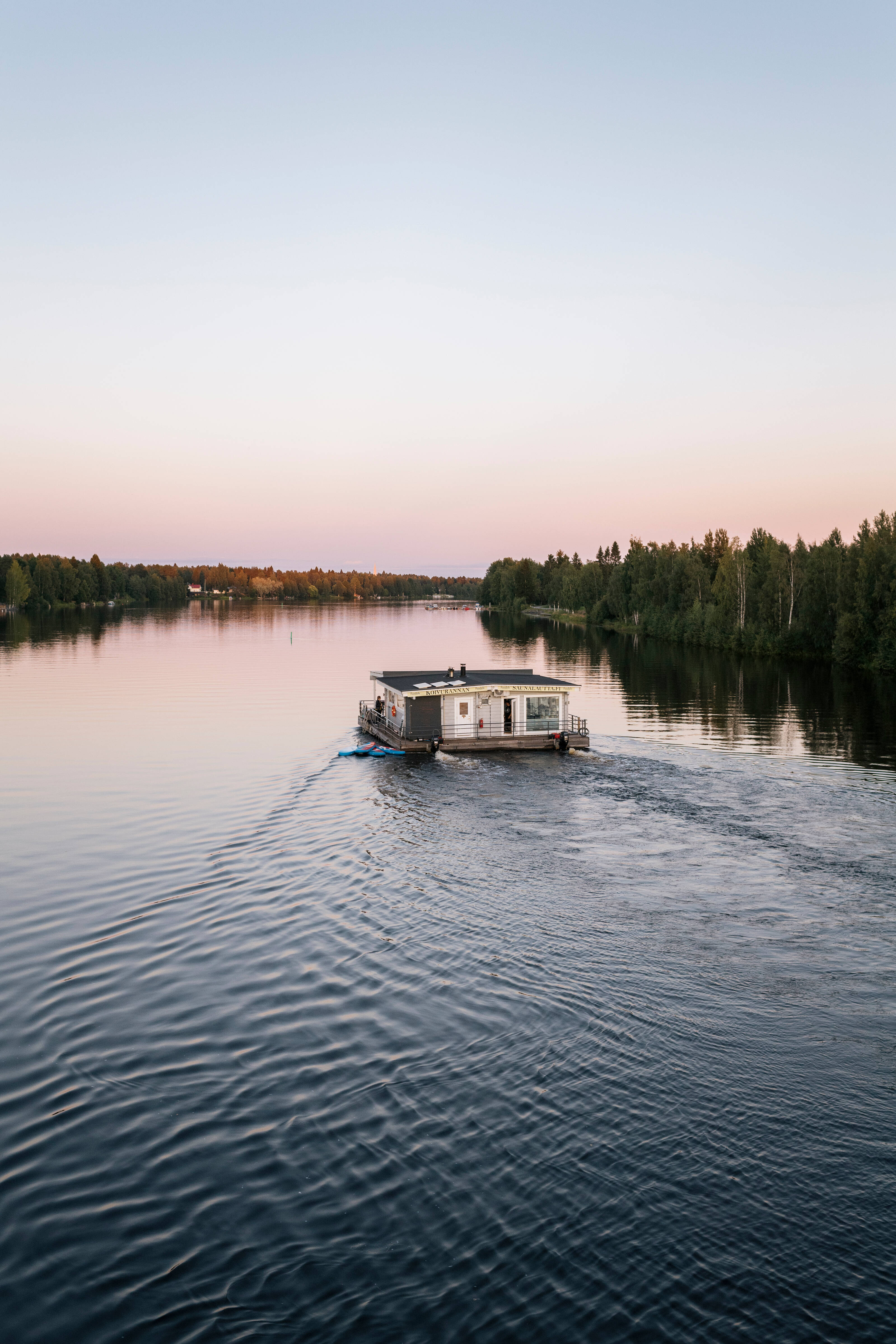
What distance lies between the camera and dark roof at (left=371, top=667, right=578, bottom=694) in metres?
57.9

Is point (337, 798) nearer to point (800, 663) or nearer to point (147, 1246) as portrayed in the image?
point (147, 1246)

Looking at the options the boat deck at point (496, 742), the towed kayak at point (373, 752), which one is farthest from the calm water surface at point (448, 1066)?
the boat deck at point (496, 742)

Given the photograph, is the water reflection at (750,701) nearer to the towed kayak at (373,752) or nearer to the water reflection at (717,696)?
the water reflection at (717,696)

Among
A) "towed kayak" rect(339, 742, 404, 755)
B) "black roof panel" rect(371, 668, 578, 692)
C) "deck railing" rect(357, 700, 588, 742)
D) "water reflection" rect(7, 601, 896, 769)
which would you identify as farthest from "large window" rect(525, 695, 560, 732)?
"water reflection" rect(7, 601, 896, 769)

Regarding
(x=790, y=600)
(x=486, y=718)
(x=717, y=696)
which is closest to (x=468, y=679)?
(x=486, y=718)

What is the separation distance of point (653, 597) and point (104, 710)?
126m

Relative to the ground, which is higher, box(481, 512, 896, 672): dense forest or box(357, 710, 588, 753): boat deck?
box(481, 512, 896, 672): dense forest

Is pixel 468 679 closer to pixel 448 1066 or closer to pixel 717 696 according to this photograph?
pixel 717 696

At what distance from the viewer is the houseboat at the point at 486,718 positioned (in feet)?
186

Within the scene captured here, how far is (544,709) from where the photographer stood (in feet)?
190

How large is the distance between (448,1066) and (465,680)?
4174 cm


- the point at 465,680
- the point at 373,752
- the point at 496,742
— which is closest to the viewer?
the point at 373,752

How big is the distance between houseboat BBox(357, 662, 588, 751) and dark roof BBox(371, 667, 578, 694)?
0.60 feet

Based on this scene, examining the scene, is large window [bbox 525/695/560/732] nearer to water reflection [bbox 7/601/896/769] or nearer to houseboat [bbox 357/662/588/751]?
houseboat [bbox 357/662/588/751]
